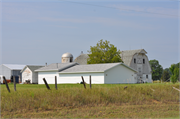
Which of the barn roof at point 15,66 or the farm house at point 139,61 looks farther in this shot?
the barn roof at point 15,66

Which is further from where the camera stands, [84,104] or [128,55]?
[128,55]

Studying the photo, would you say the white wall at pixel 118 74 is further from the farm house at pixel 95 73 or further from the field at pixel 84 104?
the field at pixel 84 104

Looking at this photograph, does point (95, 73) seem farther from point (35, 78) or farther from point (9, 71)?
point (9, 71)

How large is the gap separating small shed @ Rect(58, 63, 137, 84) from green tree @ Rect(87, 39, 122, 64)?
36.4 feet

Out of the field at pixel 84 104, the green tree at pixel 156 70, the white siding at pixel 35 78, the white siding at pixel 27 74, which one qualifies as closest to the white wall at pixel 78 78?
the white siding at pixel 35 78

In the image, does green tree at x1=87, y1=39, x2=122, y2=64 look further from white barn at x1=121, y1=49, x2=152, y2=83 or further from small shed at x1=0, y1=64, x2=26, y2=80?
small shed at x1=0, y1=64, x2=26, y2=80

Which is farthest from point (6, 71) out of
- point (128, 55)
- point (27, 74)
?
point (128, 55)

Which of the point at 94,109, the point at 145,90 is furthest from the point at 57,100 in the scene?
the point at 145,90

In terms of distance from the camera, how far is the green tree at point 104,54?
5603 cm

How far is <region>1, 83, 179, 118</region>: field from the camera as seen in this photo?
12.2 meters

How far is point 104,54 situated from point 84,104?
42.5m

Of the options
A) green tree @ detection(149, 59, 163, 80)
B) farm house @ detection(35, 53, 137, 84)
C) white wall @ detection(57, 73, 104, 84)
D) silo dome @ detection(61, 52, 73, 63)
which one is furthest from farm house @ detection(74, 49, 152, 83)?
green tree @ detection(149, 59, 163, 80)

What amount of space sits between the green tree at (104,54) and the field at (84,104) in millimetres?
38804

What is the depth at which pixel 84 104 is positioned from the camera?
562 inches
